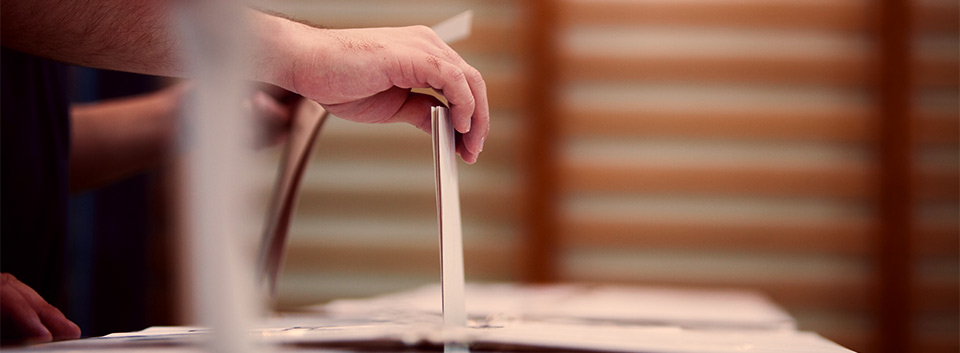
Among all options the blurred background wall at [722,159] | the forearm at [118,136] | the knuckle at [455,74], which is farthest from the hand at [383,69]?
the blurred background wall at [722,159]

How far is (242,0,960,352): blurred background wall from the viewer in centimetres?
220

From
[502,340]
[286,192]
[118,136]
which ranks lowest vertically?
[502,340]

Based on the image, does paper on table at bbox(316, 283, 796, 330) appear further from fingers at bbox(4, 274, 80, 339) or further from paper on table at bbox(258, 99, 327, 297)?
fingers at bbox(4, 274, 80, 339)

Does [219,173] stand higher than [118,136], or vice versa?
[118,136]

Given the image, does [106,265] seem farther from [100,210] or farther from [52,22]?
[52,22]

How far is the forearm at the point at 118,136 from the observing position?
1079mm

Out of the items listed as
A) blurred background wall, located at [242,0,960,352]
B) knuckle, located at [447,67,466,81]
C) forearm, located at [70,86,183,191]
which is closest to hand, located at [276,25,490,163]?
knuckle, located at [447,67,466,81]

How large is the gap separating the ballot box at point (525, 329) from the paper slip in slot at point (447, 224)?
16mm

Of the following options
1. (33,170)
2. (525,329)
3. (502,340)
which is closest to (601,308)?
(525,329)

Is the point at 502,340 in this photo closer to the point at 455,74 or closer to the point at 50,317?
the point at 455,74

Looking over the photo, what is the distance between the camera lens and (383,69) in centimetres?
54

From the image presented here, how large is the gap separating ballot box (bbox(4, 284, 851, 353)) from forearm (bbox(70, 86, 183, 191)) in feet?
1.47

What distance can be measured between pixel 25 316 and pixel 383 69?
0.31 meters

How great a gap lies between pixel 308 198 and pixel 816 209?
1.75m
